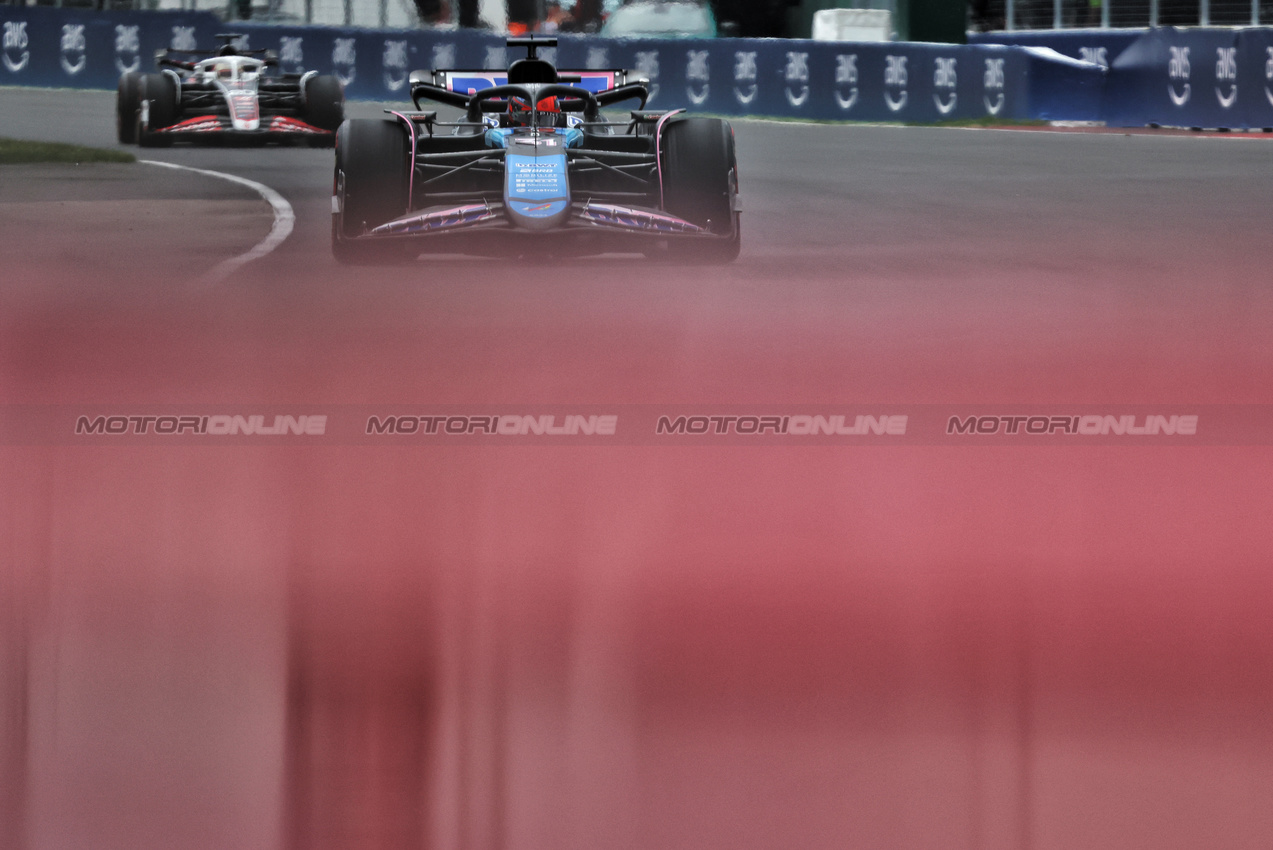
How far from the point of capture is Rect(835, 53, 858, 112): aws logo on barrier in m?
31.1

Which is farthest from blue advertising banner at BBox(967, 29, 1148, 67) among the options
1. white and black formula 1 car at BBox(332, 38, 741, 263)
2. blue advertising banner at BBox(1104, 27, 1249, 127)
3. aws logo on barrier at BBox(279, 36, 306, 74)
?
white and black formula 1 car at BBox(332, 38, 741, 263)

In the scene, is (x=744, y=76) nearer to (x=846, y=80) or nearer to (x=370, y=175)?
(x=846, y=80)

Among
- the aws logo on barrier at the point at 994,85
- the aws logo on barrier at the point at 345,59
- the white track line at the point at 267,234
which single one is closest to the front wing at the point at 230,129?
the white track line at the point at 267,234

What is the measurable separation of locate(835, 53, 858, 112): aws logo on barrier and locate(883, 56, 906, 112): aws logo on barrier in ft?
1.55

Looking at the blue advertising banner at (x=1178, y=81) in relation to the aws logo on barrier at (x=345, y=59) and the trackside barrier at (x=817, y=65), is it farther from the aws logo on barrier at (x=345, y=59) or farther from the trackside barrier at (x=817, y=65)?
the aws logo on barrier at (x=345, y=59)

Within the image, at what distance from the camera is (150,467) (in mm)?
6043

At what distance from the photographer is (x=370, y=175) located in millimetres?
10711

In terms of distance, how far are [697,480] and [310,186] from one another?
11791mm

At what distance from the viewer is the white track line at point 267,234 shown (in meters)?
10.9

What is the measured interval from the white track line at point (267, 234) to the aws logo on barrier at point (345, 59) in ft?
54.9

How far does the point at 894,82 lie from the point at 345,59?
1035 cm

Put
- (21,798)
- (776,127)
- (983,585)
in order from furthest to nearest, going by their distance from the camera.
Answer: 1. (776,127)
2. (983,585)
3. (21,798)

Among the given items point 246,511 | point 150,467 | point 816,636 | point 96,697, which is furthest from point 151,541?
point 816,636

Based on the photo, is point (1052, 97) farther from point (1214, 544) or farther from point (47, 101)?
point (1214, 544)
